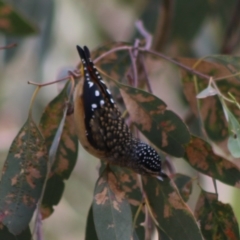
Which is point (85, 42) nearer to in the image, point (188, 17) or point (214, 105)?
point (188, 17)

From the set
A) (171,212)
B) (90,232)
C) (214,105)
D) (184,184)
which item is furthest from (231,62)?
(90,232)

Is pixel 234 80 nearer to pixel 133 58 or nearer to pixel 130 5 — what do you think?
pixel 133 58

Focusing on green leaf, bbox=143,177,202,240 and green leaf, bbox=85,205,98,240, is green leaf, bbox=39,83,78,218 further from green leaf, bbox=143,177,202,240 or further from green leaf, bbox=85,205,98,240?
green leaf, bbox=143,177,202,240

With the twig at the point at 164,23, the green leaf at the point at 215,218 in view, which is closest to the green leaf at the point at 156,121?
the green leaf at the point at 215,218

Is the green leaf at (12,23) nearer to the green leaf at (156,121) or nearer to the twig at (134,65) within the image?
the twig at (134,65)

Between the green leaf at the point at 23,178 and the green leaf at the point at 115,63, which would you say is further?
the green leaf at the point at 115,63

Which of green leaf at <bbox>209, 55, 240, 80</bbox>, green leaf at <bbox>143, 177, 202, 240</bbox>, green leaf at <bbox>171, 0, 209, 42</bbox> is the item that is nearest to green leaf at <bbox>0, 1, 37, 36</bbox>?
green leaf at <bbox>209, 55, 240, 80</bbox>
